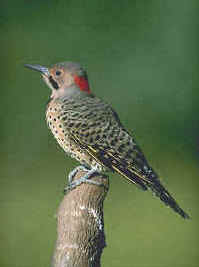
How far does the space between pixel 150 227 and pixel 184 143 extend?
44.2 inches

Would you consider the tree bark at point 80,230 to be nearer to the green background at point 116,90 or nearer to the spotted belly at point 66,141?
the spotted belly at point 66,141

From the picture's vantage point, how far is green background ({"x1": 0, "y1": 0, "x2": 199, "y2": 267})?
3.61m

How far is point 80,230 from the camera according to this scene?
199 centimetres

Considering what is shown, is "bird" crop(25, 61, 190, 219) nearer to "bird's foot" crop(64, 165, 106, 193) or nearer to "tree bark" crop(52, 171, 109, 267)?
"bird's foot" crop(64, 165, 106, 193)

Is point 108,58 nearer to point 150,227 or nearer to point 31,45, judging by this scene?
point 31,45

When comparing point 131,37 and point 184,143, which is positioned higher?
point 131,37

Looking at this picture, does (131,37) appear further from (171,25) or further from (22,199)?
(22,199)

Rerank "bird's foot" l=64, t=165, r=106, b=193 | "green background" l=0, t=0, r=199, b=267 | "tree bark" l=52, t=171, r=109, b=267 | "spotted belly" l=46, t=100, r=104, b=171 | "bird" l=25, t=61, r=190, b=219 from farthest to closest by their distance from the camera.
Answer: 1. "green background" l=0, t=0, r=199, b=267
2. "spotted belly" l=46, t=100, r=104, b=171
3. "bird" l=25, t=61, r=190, b=219
4. "bird's foot" l=64, t=165, r=106, b=193
5. "tree bark" l=52, t=171, r=109, b=267

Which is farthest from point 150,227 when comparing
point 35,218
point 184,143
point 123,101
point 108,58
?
point 108,58

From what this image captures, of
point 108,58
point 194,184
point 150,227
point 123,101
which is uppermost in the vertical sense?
point 108,58

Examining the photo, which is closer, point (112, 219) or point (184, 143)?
point (112, 219)

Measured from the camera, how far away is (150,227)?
135 inches

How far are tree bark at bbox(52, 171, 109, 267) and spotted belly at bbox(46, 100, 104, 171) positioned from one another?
48 centimetres

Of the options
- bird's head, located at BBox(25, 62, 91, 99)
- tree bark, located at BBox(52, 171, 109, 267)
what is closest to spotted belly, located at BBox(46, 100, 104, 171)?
bird's head, located at BBox(25, 62, 91, 99)
